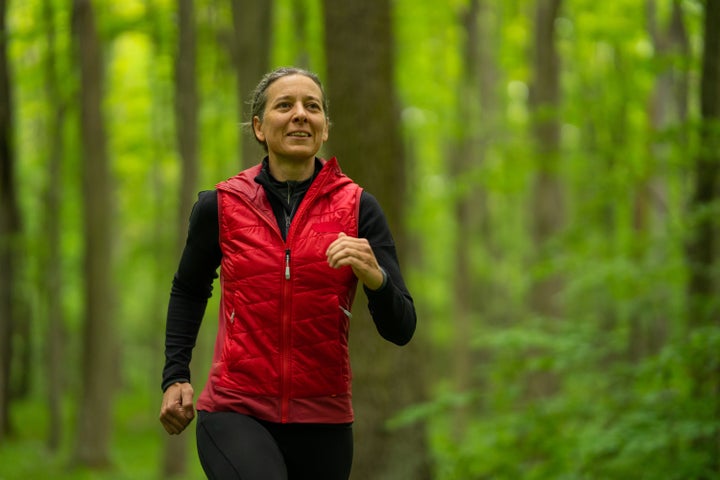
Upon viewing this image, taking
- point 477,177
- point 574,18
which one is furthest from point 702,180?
point 574,18

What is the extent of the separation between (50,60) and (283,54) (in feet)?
19.2

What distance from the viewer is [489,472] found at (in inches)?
345

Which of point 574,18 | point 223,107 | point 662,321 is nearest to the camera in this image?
point 662,321

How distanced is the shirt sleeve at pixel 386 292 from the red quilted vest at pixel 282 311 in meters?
0.07

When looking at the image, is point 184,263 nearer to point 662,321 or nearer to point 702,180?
point 702,180

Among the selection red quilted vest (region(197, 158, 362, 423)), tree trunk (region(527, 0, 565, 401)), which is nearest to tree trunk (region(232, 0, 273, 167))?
tree trunk (region(527, 0, 565, 401))

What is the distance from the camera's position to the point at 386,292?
3107 millimetres

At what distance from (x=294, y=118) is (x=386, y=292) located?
2.46 ft

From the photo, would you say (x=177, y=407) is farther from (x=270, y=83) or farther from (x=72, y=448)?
A: (x=72, y=448)

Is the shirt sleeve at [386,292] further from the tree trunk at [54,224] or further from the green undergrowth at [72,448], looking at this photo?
the tree trunk at [54,224]

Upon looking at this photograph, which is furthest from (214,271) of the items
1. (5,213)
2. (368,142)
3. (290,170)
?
(5,213)

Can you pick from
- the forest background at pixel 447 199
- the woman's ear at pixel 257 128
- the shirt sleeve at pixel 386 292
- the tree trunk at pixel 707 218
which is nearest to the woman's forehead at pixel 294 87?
the woman's ear at pixel 257 128

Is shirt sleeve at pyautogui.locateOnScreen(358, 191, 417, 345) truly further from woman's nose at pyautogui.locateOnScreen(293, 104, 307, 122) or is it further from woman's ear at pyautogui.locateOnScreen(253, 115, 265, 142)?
woman's ear at pyautogui.locateOnScreen(253, 115, 265, 142)

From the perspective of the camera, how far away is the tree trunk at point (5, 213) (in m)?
15.6
